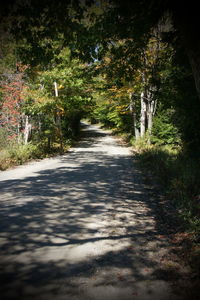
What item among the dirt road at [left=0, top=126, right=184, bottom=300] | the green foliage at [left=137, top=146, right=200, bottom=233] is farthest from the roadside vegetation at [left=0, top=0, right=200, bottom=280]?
the dirt road at [left=0, top=126, right=184, bottom=300]

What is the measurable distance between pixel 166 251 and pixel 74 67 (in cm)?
1860

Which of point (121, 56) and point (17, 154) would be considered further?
point (17, 154)

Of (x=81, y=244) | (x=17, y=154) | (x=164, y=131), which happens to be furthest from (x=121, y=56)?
(x=164, y=131)

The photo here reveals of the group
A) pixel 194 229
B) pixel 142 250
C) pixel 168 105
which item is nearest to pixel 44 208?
pixel 142 250

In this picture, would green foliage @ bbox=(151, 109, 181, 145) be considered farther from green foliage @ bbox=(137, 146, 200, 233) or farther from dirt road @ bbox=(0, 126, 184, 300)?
dirt road @ bbox=(0, 126, 184, 300)

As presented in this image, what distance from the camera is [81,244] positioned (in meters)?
3.85

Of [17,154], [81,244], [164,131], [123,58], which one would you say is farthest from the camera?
[164,131]

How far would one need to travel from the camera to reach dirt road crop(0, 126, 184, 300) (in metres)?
2.76

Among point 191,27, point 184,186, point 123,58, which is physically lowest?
point 184,186

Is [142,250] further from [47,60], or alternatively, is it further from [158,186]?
[47,60]

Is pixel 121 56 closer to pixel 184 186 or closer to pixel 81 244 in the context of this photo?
pixel 184 186

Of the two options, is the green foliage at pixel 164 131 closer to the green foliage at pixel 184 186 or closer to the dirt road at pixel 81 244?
the green foliage at pixel 184 186

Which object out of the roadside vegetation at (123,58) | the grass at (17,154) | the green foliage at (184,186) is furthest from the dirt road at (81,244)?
the grass at (17,154)

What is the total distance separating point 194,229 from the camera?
3943 millimetres
